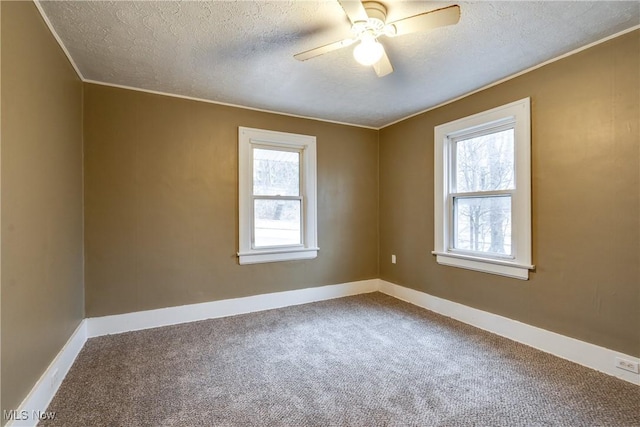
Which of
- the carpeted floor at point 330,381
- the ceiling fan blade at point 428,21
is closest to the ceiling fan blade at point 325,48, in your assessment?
the ceiling fan blade at point 428,21

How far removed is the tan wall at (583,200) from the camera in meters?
2.11

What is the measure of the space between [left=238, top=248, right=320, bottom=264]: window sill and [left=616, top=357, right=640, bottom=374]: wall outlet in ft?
9.50

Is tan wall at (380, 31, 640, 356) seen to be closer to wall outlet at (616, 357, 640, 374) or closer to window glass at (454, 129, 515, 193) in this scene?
wall outlet at (616, 357, 640, 374)

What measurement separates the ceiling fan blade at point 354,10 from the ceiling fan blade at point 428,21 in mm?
175

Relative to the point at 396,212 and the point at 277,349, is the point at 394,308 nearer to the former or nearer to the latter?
the point at 396,212

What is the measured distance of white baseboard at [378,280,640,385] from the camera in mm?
2193

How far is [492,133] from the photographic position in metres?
3.04

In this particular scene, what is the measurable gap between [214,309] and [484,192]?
311cm

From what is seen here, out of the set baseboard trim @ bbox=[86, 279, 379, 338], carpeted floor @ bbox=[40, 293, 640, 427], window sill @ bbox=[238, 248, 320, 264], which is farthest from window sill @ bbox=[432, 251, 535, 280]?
window sill @ bbox=[238, 248, 320, 264]

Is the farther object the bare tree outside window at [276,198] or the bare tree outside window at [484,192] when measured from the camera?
the bare tree outside window at [276,198]

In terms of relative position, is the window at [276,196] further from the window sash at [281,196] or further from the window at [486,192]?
the window at [486,192]

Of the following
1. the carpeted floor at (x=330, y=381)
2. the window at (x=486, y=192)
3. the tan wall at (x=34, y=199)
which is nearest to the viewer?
the tan wall at (x=34, y=199)

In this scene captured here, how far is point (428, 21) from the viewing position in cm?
166

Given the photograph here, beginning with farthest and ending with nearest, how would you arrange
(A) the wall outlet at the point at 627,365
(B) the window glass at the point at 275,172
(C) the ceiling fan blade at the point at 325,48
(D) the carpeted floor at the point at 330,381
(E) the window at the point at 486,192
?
(B) the window glass at the point at 275,172 → (E) the window at the point at 486,192 → (A) the wall outlet at the point at 627,365 → (C) the ceiling fan blade at the point at 325,48 → (D) the carpeted floor at the point at 330,381
